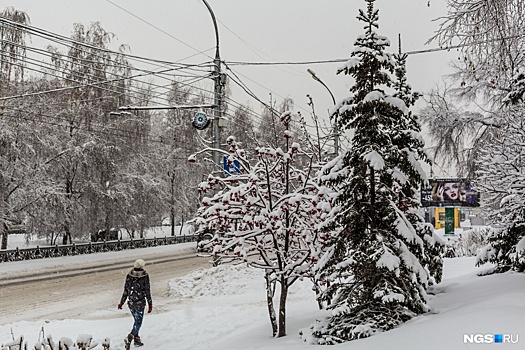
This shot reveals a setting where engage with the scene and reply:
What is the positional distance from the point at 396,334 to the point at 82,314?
33.2 feet

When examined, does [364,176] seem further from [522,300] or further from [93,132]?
[93,132]

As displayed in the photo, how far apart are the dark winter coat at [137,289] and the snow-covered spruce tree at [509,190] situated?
247 inches

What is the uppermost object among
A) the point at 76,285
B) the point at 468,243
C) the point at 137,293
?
the point at 468,243

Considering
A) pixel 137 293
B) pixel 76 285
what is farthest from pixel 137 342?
pixel 76 285

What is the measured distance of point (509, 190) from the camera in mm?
8477

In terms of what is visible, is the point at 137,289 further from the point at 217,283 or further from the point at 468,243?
the point at 468,243

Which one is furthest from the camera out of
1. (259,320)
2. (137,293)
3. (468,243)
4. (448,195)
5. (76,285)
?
(448,195)

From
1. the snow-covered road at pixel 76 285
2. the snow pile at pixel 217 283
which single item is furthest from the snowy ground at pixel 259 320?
the snow-covered road at pixel 76 285

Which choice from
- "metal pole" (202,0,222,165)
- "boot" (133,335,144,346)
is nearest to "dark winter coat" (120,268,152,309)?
"boot" (133,335,144,346)

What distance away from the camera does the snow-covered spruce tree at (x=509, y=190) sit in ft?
27.0

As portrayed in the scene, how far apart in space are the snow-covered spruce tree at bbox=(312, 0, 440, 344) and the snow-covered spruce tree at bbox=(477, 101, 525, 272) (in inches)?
71.8

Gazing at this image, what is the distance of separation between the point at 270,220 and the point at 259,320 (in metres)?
3.91

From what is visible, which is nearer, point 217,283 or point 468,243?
point 217,283

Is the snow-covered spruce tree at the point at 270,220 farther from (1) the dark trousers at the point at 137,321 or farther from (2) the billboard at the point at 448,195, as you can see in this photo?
(2) the billboard at the point at 448,195
